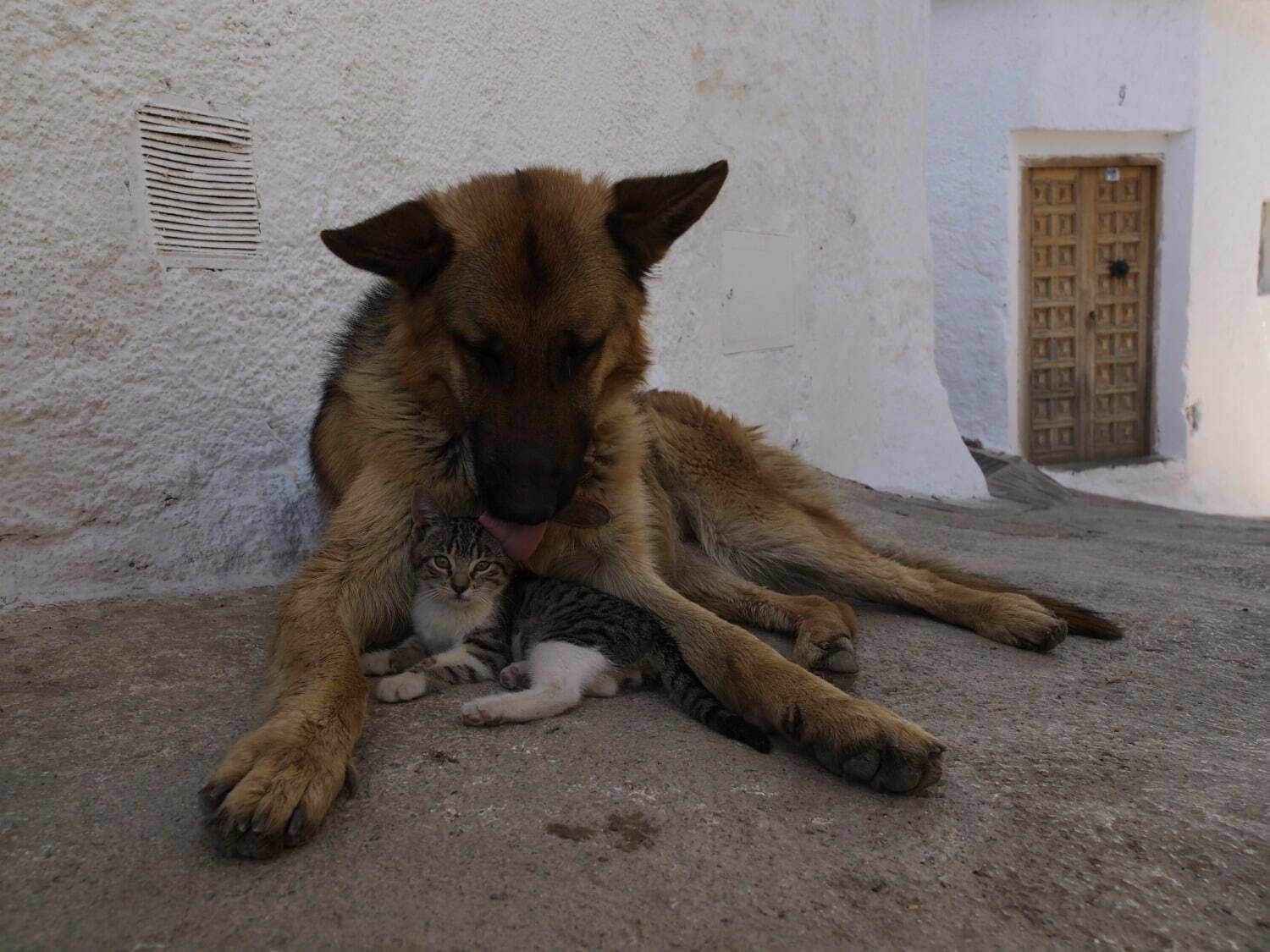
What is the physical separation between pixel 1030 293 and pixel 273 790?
11.0 metres

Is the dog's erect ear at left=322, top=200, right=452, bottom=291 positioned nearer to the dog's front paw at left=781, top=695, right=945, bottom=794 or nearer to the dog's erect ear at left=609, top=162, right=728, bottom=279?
the dog's erect ear at left=609, top=162, right=728, bottom=279

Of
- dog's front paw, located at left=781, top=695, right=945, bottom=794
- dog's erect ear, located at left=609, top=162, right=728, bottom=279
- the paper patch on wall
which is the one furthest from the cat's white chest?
the paper patch on wall

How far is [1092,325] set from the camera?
1147cm

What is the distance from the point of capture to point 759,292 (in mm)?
6293

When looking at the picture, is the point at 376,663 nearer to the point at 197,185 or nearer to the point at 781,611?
the point at 781,611

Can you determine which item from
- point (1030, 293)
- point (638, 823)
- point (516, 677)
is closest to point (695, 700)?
point (516, 677)

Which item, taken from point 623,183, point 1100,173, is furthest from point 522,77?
point 1100,173

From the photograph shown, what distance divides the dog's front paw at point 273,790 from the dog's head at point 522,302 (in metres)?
0.80

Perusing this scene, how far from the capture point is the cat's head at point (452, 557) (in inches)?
112

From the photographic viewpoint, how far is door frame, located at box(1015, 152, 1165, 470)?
35.9 feet

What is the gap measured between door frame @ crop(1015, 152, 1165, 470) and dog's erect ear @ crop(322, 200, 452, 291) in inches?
384

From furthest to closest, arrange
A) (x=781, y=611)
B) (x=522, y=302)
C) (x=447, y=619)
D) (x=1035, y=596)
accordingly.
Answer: (x=1035, y=596), (x=781, y=611), (x=447, y=619), (x=522, y=302)

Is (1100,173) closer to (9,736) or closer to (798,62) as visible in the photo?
(798,62)

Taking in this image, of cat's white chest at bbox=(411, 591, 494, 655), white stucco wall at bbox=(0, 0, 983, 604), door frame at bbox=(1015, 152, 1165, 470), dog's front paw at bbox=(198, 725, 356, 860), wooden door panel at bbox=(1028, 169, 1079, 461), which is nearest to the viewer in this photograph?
dog's front paw at bbox=(198, 725, 356, 860)
